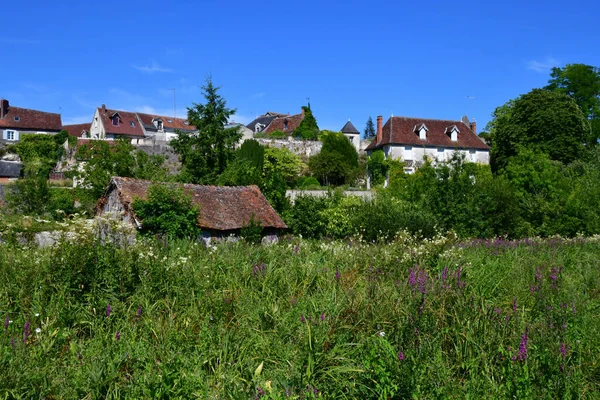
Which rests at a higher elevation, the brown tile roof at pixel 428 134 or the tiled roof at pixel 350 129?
the tiled roof at pixel 350 129

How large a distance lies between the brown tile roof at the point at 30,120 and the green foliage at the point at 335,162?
1375 inches

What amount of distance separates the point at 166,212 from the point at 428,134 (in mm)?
35665

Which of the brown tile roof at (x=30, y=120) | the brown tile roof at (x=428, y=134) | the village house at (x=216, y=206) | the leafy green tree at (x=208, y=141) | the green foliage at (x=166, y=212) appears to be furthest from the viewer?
the brown tile roof at (x=30, y=120)

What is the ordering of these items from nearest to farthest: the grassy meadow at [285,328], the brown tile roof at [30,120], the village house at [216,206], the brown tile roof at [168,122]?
the grassy meadow at [285,328]
the village house at [216,206]
the brown tile roof at [30,120]
the brown tile roof at [168,122]

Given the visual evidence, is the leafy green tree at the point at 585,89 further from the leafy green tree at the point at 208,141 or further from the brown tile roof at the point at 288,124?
the leafy green tree at the point at 208,141

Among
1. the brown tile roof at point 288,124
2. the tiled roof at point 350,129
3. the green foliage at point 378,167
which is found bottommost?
the green foliage at point 378,167

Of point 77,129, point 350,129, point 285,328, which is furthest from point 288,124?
point 285,328

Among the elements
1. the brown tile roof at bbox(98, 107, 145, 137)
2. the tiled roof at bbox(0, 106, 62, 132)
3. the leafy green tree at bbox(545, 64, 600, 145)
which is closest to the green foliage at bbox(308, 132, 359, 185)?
the leafy green tree at bbox(545, 64, 600, 145)

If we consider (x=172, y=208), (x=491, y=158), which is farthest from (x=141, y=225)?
(x=491, y=158)

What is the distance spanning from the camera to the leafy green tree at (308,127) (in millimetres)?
55969

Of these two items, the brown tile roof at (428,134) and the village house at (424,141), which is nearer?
the village house at (424,141)

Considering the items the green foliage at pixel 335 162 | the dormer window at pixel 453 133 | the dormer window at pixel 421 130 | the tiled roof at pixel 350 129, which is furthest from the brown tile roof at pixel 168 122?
the dormer window at pixel 453 133

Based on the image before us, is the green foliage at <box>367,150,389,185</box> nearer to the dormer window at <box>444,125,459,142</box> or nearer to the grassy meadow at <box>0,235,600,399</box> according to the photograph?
the dormer window at <box>444,125,459,142</box>

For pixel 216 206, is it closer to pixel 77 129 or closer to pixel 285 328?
pixel 285 328
